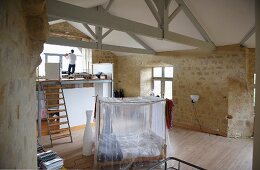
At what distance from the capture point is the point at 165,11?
420 centimetres

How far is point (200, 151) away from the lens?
518cm

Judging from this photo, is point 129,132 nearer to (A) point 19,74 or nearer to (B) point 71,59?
(A) point 19,74

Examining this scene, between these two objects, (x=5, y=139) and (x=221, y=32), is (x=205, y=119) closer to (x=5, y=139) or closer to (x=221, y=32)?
(x=221, y=32)

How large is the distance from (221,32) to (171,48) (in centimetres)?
205

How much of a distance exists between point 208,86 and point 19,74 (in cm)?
647

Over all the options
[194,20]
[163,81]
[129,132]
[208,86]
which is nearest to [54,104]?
[129,132]

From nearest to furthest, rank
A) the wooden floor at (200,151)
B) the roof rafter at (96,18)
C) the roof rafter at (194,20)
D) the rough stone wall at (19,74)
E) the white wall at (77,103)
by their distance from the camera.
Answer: the rough stone wall at (19,74)
the roof rafter at (96,18)
the wooden floor at (200,151)
the roof rafter at (194,20)
the white wall at (77,103)

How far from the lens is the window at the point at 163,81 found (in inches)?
A: 325

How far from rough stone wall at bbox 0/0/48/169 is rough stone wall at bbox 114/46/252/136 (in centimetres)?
610

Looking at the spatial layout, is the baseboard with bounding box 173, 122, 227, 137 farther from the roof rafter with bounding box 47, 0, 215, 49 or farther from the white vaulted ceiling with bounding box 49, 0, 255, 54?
the roof rafter with bounding box 47, 0, 215, 49

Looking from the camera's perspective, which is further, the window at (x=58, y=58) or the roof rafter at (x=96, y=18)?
the window at (x=58, y=58)

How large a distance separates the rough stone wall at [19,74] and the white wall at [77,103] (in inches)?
220

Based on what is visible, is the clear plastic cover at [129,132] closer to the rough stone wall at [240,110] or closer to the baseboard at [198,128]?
the baseboard at [198,128]

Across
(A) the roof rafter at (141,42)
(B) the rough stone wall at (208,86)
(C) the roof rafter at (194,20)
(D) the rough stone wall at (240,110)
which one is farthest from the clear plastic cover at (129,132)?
(A) the roof rafter at (141,42)
